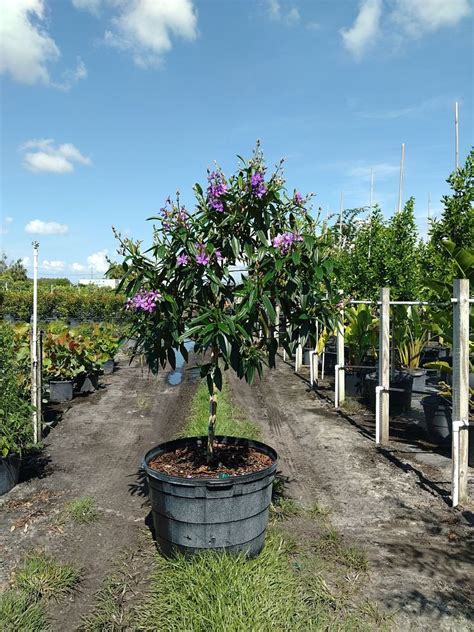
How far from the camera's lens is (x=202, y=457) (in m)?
3.77

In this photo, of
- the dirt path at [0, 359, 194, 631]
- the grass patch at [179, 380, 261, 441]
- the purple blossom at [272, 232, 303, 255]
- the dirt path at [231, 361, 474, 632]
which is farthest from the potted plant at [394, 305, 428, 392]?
the purple blossom at [272, 232, 303, 255]

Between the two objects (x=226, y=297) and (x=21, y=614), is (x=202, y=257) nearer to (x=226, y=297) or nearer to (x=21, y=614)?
(x=226, y=297)

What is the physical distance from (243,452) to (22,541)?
1.75m

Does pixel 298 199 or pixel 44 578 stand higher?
pixel 298 199

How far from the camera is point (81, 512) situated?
4125 millimetres

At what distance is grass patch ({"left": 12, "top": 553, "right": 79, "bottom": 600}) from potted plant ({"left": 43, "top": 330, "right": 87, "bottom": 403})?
18.4ft

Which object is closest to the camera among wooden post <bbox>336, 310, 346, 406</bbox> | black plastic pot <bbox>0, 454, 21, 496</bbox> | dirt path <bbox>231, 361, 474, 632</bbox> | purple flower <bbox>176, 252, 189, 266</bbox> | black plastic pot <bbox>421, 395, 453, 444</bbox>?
dirt path <bbox>231, 361, 474, 632</bbox>

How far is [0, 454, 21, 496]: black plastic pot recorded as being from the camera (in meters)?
4.54

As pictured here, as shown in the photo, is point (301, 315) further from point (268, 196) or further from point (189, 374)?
point (189, 374)

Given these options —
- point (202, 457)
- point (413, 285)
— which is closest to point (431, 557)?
point (202, 457)

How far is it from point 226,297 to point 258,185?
77 cm

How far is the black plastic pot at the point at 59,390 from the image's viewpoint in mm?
8688

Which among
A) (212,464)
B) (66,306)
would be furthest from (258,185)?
(66,306)

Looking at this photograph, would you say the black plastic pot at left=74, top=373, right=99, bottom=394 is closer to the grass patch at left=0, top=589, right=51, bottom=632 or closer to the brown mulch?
the brown mulch
